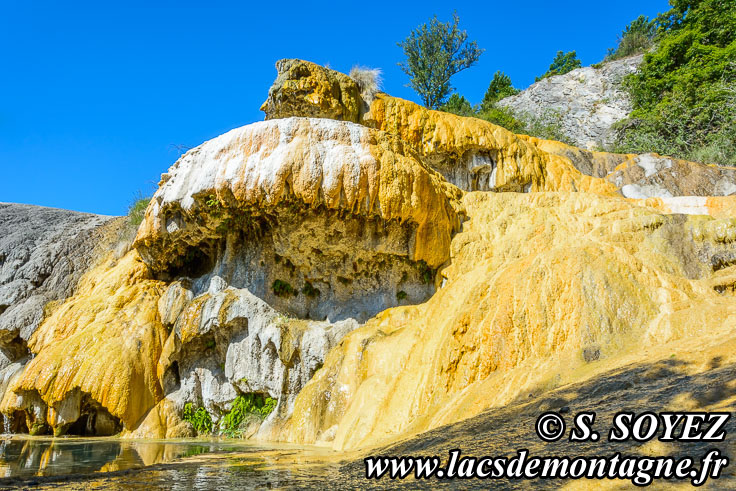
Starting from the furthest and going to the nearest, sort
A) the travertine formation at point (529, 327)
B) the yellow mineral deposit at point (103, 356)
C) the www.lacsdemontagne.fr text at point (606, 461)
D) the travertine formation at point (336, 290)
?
the yellow mineral deposit at point (103, 356) → the travertine formation at point (336, 290) → the travertine formation at point (529, 327) → the www.lacsdemontagne.fr text at point (606, 461)

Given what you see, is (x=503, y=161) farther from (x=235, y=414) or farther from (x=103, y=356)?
(x=103, y=356)

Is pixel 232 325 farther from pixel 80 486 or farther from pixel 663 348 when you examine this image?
pixel 663 348

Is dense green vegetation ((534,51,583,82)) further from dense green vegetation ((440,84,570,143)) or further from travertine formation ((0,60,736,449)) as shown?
travertine formation ((0,60,736,449))

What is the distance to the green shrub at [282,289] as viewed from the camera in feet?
45.1

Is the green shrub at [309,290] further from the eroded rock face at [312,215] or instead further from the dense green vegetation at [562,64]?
the dense green vegetation at [562,64]

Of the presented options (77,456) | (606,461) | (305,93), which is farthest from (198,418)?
(606,461)

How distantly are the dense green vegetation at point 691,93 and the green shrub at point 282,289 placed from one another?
20.1 m

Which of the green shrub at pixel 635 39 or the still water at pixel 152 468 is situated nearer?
the still water at pixel 152 468

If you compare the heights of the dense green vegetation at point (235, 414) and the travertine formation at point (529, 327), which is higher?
the travertine formation at point (529, 327)

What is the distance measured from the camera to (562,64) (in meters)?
50.8

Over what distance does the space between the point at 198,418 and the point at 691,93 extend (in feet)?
93.8

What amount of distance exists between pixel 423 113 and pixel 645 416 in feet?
54.6

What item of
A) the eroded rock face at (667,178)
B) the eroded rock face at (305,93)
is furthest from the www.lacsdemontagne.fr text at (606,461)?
the eroded rock face at (667,178)

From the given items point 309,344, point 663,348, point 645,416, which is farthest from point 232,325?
point 645,416
